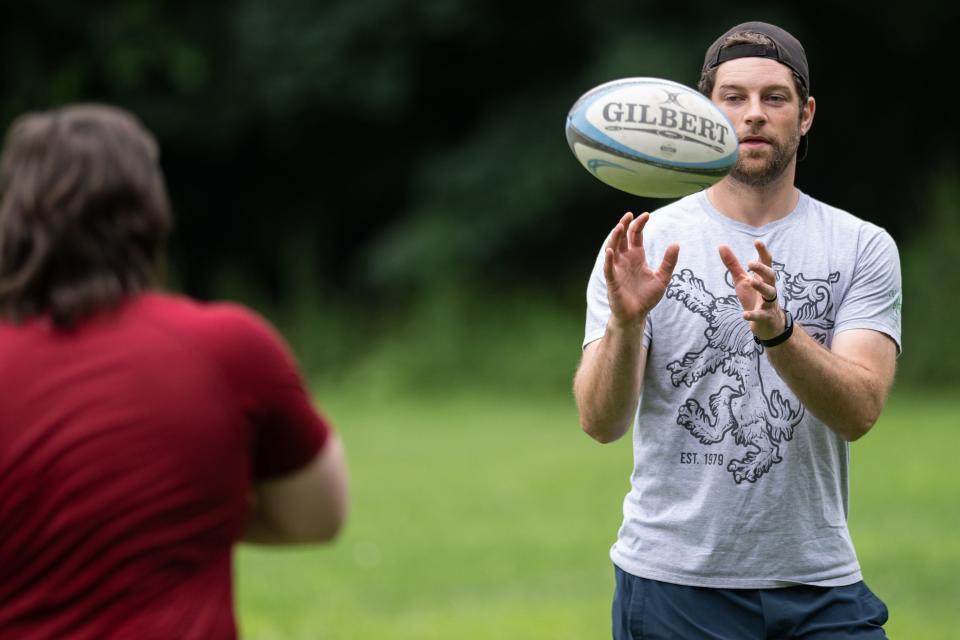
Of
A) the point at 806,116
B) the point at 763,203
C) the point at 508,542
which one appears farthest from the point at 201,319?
the point at 508,542

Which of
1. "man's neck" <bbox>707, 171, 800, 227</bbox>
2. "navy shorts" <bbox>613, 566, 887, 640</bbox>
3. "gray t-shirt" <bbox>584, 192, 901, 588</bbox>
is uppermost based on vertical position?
"man's neck" <bbox>707, 171, 800, 227</bbox>

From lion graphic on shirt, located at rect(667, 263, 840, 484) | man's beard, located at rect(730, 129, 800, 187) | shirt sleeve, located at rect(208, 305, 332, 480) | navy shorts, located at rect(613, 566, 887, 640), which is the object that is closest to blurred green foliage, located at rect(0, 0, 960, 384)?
man's beard, located at rect(730, 129, 800, 187)

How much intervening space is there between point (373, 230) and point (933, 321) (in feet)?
38.2

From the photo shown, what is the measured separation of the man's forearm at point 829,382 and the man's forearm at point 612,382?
14.3 inches

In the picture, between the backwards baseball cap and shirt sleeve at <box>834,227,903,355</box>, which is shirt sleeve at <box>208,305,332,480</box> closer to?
shirt sleeve at <box>834,227,903,355</box>

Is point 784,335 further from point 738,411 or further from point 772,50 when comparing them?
point 772,50

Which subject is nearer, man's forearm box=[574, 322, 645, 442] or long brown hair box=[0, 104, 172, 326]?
long brown hair box=[0, 104, 172, 326]

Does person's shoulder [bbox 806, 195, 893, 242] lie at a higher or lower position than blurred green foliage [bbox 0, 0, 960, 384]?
higher

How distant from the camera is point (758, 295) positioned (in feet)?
11.1

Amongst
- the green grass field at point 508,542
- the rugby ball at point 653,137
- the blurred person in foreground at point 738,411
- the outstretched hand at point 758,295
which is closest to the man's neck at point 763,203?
the blurred person in foreground at point 738,411

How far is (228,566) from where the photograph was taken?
8.16 feet

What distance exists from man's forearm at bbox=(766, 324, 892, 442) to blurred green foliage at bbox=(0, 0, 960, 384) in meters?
16.3

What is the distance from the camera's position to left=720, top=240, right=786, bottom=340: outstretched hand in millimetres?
3344

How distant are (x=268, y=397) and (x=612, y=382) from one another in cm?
137
